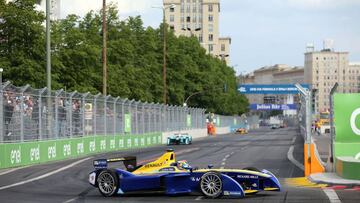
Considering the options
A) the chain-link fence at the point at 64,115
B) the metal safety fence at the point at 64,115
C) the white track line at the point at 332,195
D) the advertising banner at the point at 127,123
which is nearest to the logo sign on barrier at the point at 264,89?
the metal safety fence at the point at 64,115

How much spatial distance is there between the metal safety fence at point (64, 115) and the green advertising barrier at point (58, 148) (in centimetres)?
31

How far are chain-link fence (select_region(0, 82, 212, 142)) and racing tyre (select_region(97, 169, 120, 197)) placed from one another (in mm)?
10427

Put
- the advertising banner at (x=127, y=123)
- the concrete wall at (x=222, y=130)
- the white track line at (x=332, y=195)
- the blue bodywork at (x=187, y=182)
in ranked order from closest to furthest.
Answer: the white track line at (x=332, y=195) → the blue bodywork at (x=187, y=182) → the advertising banner at (x=127, y=123) → the concrete wall at (x=222, y=130)

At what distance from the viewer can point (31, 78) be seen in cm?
4194

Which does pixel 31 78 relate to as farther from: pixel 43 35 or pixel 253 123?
pixel 253 123

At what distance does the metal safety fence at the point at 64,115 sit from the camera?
26.6 metres

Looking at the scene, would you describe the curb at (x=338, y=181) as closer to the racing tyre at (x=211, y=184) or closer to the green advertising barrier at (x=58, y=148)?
the racing tyre at (x=211, y=184)

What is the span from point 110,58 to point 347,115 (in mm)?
43943

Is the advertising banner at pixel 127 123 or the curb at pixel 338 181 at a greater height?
the advertising banner at pixel 127 123

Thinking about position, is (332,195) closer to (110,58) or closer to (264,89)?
(110,58)

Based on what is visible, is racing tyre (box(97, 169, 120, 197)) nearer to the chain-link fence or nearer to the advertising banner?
the chain-link fence

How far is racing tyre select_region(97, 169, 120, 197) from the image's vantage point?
1580 centimetres

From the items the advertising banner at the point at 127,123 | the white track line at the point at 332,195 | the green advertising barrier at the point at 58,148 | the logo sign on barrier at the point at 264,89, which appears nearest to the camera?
the white track line at the point at 332,195

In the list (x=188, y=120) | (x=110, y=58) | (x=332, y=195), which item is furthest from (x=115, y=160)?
(x=188, y=120)
